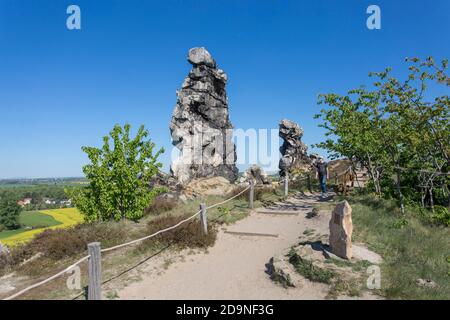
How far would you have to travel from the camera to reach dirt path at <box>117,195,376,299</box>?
6.94 metres

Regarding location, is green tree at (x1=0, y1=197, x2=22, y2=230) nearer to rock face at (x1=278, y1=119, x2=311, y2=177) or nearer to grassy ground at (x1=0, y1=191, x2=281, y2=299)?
rock face at (x1=278, y1=119, x2=311, y2=177)

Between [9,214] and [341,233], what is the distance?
59.6m

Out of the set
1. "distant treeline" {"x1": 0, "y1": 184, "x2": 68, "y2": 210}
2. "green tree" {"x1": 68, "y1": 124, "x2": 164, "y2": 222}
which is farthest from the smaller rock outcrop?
"distant treeline" {"x1": 0, "y1": 184, "x2": 68, "y2": 210}

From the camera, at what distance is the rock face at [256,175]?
27.0 metres

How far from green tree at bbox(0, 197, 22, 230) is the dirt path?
176ft

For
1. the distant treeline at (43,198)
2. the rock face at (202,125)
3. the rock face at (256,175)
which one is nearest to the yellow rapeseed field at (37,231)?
the rock face at (202,125)

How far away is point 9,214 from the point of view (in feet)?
166

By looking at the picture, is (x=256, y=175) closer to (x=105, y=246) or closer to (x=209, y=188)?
(x=209, y=188)

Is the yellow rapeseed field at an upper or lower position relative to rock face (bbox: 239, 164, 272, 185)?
lower

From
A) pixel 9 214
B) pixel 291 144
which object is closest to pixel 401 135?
pixel 291 144

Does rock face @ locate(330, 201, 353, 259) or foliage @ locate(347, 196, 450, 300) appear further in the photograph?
rock face @ locate(330, 201, 353, 259)

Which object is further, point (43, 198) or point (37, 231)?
point (43, 198)

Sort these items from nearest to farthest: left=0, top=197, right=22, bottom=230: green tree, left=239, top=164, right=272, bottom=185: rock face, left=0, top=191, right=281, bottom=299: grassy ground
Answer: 1. left=0, top=191, right=281, bottom=299: grassy ground
2. left=239, top=164, right=272, bottom=185: rock face
3. left=0, top=197, right=22, bottom=230: green tree
